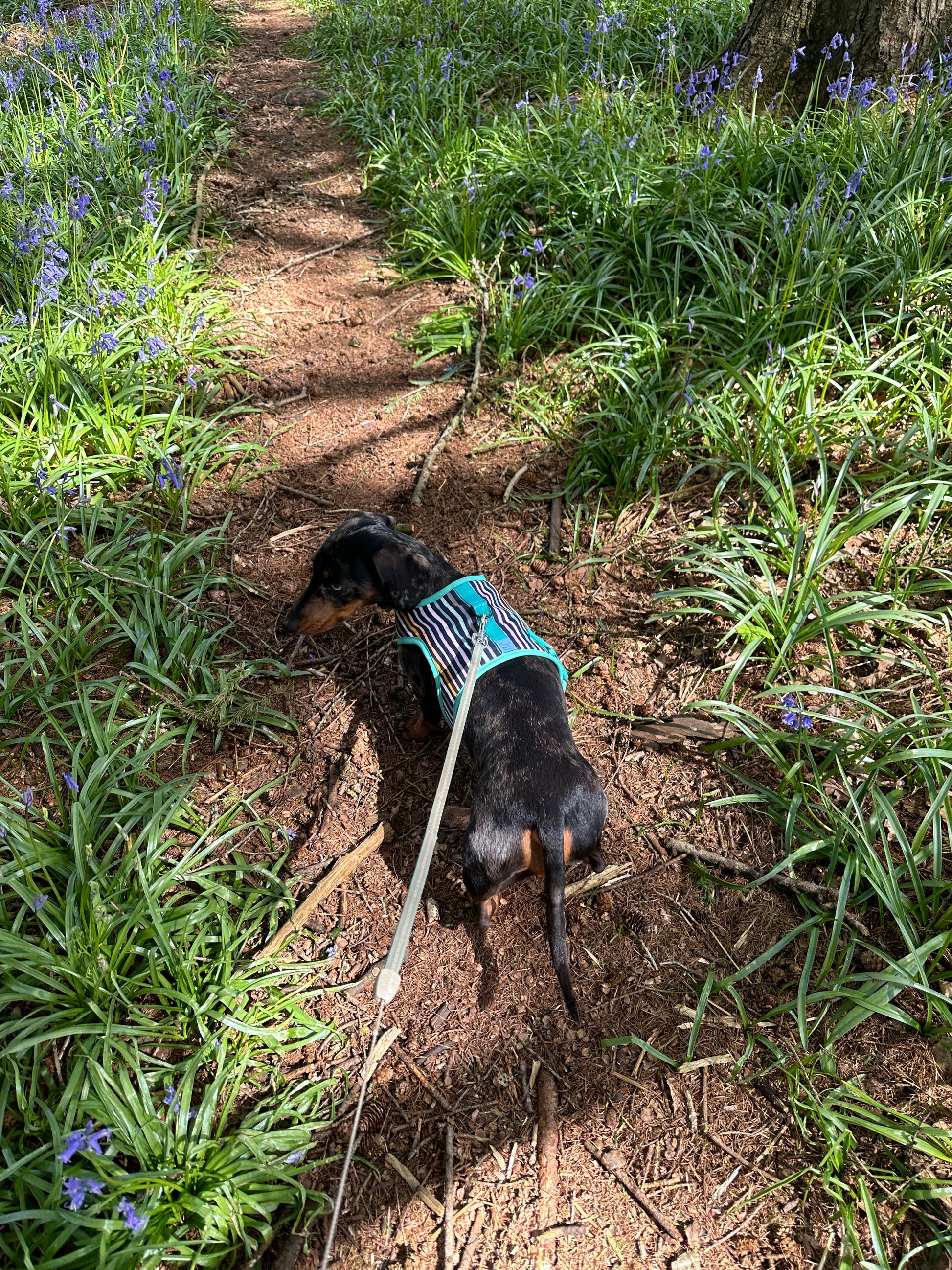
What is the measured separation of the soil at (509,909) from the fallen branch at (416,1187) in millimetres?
11

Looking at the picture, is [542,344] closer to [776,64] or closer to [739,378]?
[739,378]

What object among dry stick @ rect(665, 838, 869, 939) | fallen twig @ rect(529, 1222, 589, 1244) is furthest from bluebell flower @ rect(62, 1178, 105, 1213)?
dry stick @ rect(665, 838, 869, 939)

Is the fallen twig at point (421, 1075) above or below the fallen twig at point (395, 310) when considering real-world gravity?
below

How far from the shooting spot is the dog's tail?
1.81m

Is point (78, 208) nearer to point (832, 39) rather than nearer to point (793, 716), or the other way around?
point (793, 716)

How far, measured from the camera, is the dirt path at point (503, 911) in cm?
166

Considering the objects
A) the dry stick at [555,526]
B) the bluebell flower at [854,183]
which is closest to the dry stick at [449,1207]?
the dry stick at [555,526]

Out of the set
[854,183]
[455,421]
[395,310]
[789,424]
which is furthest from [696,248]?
[395,310]

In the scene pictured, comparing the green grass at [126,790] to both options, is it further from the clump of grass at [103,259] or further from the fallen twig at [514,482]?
the fallen twig at [514,482]

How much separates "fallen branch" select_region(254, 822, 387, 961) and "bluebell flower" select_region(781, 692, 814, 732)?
4.08 ft

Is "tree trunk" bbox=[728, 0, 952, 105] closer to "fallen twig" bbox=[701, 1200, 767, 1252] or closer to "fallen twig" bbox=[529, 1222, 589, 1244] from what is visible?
"fallen twig" bbox=[701, 1200, 767, 1252]

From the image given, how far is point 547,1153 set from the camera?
1720 millimetres

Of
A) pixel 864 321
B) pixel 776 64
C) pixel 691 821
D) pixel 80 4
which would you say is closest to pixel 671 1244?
pixel 691 821

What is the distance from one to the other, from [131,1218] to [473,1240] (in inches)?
27.3
